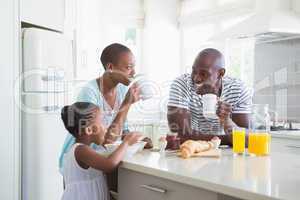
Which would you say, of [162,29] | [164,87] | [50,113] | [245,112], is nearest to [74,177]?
[245,112]

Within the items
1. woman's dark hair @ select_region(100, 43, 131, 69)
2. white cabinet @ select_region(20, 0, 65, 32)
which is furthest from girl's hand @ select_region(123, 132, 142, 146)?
white cabinet @ select_region(20, 0, 65, 32)

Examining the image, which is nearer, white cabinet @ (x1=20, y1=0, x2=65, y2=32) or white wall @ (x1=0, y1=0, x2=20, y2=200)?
white wall @ (x1=0, y1=0, x2=20, y2=200)

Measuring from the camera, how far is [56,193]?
277 centimetres

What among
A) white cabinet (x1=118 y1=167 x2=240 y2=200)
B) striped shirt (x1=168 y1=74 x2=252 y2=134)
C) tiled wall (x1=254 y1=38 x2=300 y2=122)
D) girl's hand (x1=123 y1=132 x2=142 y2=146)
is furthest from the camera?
tiled wall (x1=254 y1=38 x2=300 y2=122)

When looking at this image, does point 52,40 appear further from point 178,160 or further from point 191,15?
point 191,15

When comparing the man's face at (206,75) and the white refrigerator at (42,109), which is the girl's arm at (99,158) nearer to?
the man's face at (206,75)

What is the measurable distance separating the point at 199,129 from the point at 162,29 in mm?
2657

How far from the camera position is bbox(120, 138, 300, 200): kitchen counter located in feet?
3.22

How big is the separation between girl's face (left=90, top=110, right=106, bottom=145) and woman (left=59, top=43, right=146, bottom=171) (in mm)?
109

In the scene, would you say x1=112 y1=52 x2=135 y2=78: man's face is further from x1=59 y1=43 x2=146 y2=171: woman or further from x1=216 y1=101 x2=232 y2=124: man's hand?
x1=216 y1=101 x2=232 y2=124: man's hand

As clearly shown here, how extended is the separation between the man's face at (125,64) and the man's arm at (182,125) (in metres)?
0.38

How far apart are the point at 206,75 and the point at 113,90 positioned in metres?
0.50

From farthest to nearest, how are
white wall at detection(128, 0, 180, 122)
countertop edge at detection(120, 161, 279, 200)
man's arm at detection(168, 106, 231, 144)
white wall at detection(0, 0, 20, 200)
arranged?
white wall at detection(128, 0, 180, 122) → white wall at detection(0, 0, 20, 200) → man's arm at detection(168, 106, 231, 144) → countertop edge at detection(120, 161, 279, 200)

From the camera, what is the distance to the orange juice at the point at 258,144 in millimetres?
1507
